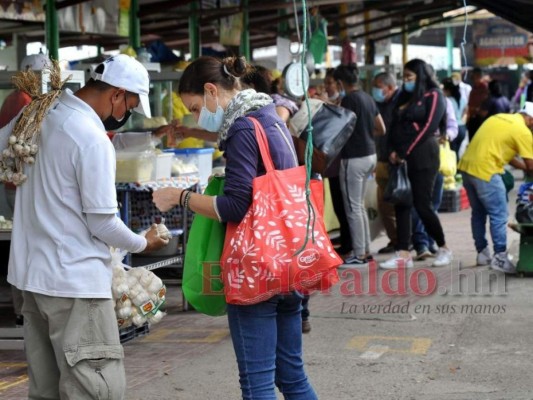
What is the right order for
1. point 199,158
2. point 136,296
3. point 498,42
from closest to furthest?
point 136,296, point 199,158, point 498,42

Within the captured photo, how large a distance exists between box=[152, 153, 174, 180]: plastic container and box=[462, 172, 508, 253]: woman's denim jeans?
123 inches

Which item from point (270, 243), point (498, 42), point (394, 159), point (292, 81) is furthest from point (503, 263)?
point (498, 42)

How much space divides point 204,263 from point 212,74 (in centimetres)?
77

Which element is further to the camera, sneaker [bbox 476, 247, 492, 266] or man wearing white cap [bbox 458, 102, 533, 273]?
sneaker [bbox 476, 247, 492, 266]

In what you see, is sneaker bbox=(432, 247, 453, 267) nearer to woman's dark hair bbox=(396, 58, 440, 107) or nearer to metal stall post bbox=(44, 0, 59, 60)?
woman's dark hair bbox=(396, 58, 440, 107)

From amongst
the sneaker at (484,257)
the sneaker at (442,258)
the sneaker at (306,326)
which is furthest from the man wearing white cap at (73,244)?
the sneaker at (484,257)

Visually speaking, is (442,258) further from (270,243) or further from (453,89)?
(270,243)

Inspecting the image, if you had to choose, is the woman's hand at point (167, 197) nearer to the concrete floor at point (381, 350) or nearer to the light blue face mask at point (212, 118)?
the light blue face mask at point (212, 118)

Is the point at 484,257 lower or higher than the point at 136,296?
lower

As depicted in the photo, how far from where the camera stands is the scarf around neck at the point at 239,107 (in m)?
3.99

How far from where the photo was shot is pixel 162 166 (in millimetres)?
7812

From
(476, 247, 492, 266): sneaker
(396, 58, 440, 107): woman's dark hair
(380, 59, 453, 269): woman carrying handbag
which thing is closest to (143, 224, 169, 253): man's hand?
(380, 59, 453, 269): woman carrying handbag

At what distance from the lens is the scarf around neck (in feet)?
13.1

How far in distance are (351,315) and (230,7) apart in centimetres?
617
